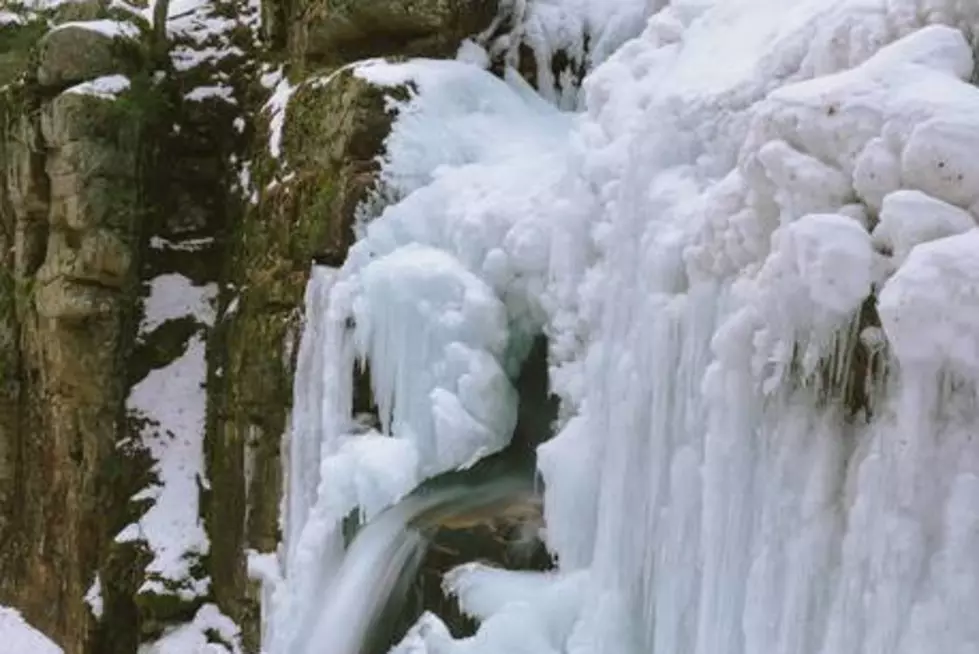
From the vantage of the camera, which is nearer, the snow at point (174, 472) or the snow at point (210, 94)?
the snow at point (174, 472)

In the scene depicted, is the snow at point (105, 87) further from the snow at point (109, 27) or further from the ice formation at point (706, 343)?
the ice formation at point (706, 343)

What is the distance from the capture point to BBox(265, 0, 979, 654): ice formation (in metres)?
2.97

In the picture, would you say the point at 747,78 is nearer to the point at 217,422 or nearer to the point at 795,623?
the point at 795,623

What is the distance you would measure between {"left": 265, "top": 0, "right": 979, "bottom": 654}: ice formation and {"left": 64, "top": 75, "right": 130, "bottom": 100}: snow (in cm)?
352

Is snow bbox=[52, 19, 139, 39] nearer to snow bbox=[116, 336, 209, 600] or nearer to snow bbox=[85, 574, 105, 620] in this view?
snow bbox=[116, 336, 209, 600]

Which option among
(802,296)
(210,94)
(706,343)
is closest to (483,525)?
(706,343)

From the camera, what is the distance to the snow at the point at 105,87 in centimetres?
891

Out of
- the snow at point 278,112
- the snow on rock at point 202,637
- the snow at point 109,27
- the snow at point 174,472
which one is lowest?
the snow on rock at point 202,637

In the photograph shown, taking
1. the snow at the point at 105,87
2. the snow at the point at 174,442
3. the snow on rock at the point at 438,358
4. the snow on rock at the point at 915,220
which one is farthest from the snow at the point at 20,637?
the snow on rock at the point at 915,220

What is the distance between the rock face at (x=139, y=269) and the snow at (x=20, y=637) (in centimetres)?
8

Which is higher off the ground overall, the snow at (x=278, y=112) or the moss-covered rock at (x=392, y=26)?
the moss-covered rock at (x=392, y=26)

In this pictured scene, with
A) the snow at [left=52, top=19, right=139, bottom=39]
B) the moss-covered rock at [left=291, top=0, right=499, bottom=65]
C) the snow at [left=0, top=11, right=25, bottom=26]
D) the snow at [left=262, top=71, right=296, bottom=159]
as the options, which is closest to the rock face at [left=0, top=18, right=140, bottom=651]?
the snow at [left=52, top=19, right=139, bottom=39]

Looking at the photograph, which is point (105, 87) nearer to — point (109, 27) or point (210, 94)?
point (109, 27)

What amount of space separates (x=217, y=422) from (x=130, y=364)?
3.50 feet
